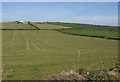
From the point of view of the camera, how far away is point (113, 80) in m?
7.97

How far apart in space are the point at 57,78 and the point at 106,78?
2240 millimetres

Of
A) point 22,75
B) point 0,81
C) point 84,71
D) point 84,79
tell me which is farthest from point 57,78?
point 22,75

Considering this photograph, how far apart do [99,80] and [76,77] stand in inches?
41.6

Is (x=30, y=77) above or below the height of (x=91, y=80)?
below

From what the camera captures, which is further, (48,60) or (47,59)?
(47,59)

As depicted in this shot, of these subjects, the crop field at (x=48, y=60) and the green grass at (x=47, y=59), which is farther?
the green grass at (x=47, y=59)

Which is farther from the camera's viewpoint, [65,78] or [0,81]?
[0,81]

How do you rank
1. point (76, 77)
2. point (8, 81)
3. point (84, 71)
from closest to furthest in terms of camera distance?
point (76, 77) < point (84, 71) < point (8, 81)

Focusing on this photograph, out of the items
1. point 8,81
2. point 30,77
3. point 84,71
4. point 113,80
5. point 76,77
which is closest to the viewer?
point 113,80

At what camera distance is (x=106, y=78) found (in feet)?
27.3

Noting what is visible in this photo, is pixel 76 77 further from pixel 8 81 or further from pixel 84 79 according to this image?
pixel 8 81

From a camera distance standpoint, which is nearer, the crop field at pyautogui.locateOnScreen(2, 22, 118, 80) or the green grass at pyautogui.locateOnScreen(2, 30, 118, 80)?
the crop field at pyautogui.locateOnScreen(2, 22, 118, 80)

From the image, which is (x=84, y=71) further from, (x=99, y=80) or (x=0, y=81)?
(x=0, y=81)

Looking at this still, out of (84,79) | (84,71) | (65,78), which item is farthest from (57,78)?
(84,71)
